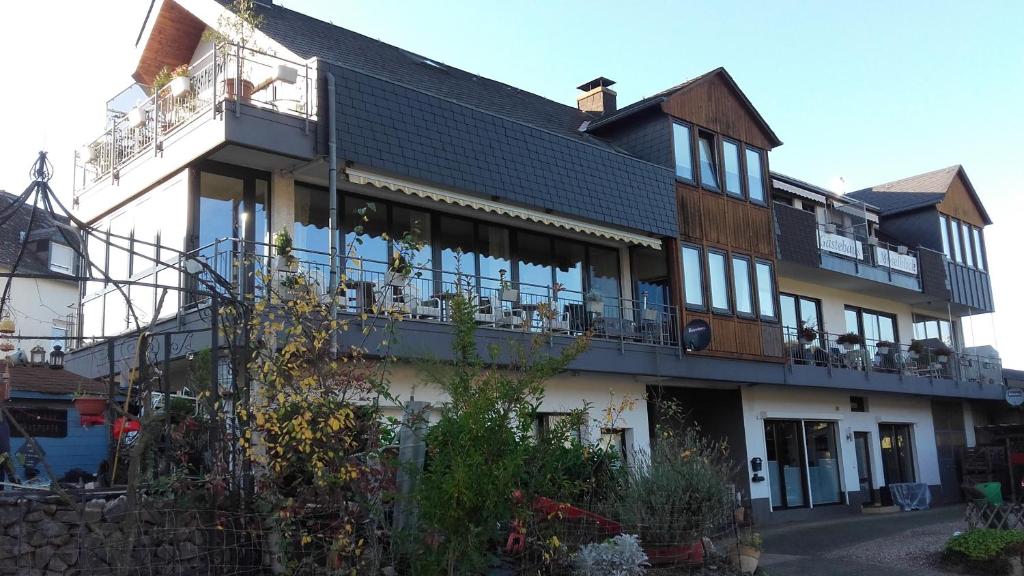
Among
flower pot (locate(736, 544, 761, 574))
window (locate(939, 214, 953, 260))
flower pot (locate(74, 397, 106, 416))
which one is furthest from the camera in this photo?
window (locate(939, 214, 953, 260))

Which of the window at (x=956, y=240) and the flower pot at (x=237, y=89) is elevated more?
the window at (x=956, y=240)

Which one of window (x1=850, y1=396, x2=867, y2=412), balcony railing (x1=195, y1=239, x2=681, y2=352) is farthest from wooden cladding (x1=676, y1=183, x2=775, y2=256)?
window (x1=850, y1=396, x2=867, y2=412)

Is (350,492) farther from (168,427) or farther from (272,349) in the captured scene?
(168,427)

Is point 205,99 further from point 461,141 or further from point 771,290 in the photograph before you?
point 771,290

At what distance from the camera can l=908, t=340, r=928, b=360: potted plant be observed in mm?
26016

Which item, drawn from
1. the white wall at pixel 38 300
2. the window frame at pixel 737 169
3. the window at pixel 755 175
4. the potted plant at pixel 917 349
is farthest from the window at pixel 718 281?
the white wall at pixel 38 300

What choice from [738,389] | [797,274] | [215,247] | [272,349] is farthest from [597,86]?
[272,349]

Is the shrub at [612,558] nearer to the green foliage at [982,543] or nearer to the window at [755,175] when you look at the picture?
the green foliage at [982,543]

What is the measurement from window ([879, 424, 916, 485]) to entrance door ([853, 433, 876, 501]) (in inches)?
38.5

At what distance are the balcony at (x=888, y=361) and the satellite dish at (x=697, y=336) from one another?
363cm

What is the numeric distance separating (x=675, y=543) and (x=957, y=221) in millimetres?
23691

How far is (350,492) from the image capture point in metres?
7.91

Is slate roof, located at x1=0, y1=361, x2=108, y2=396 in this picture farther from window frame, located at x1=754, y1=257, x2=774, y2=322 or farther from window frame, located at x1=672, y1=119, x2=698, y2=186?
window frame, located at x1=754, y1=257, x2=774, y2=322

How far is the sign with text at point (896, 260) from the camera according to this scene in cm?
2525
